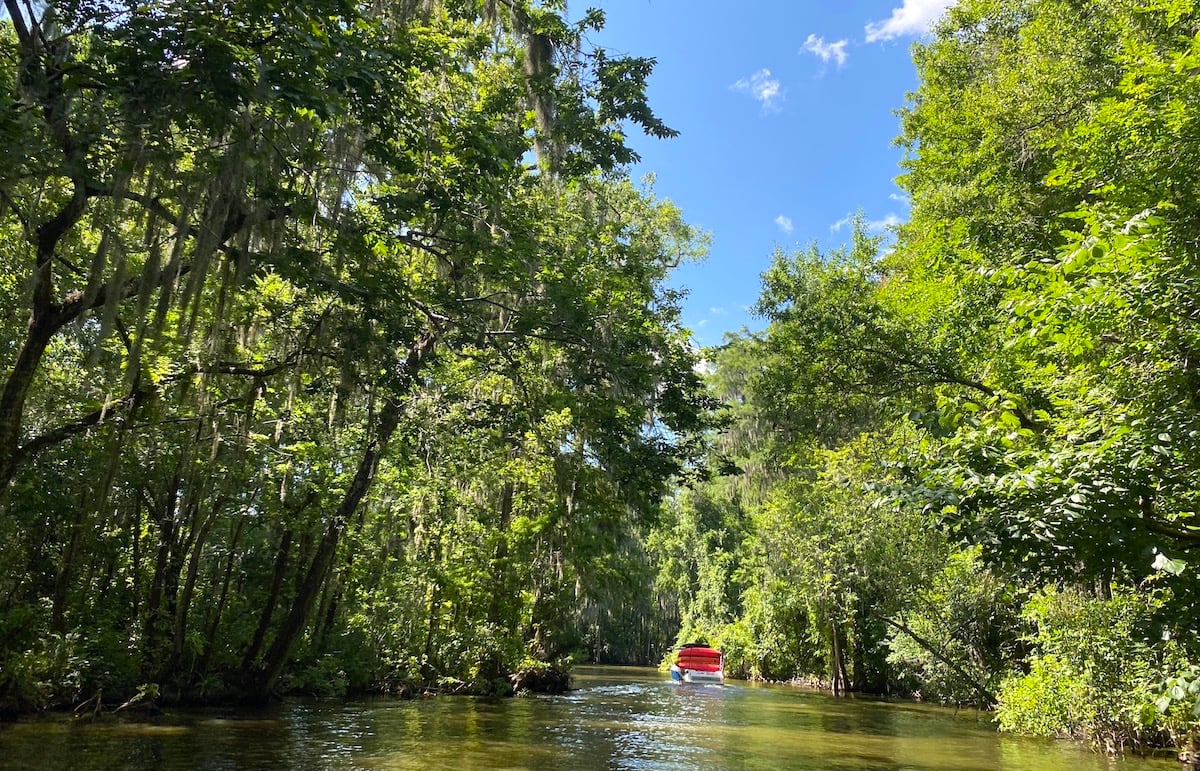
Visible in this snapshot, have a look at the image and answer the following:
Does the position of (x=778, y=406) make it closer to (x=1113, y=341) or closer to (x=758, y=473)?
(x=1113, y=341)

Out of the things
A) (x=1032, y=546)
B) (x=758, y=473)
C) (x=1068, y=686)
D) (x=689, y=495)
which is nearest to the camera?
(x=1032, y=546)

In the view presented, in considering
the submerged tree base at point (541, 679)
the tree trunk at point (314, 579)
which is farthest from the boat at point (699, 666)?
the tree trunk at point (314, 579)

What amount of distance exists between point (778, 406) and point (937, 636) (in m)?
9.05

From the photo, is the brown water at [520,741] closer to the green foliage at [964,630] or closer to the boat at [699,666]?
the green foliage at [964,630]

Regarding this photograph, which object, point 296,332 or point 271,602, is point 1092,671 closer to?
point 296,332

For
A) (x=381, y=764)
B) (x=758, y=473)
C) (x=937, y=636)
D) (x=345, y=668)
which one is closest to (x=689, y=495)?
(x=758, y=473)

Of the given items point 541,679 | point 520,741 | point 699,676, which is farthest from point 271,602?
point 699,676

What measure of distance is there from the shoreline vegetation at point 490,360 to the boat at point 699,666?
9200 millimetres

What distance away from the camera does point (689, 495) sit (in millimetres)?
36844

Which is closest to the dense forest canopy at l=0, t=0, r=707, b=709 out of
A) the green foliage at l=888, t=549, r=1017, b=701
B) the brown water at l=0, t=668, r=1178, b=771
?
the brown water at l=0, t=668, r=1178, b=771

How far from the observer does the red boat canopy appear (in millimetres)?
28500

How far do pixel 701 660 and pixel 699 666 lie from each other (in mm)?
241

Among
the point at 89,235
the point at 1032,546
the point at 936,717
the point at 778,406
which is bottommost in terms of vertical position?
the point at 936,717

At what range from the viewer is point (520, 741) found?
10484 millimetres
